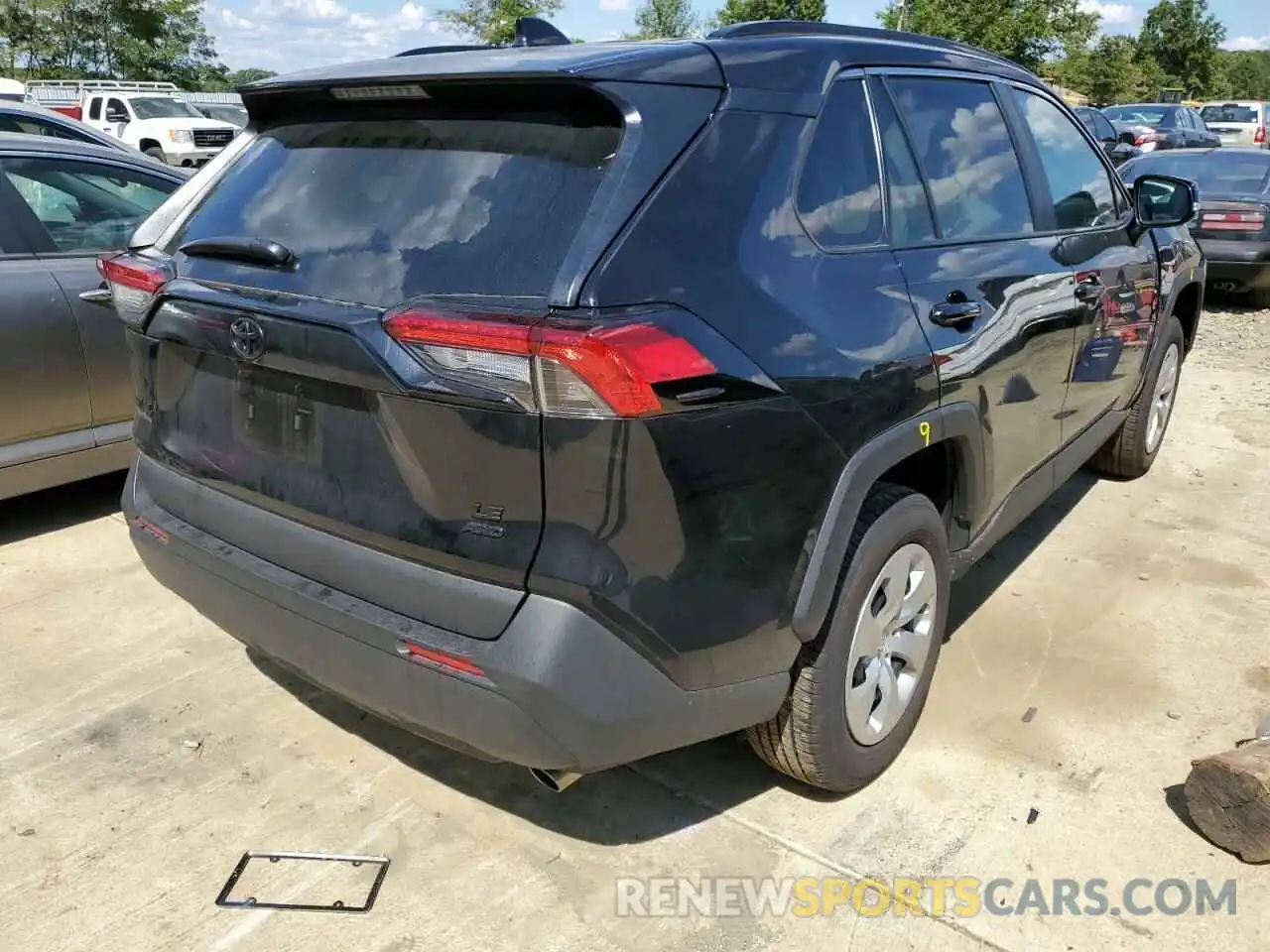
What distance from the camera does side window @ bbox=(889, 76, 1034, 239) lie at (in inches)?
117

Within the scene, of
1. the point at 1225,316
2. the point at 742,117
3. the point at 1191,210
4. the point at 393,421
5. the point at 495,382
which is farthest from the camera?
the point at 1225,316

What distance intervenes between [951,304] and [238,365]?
179 centimetres

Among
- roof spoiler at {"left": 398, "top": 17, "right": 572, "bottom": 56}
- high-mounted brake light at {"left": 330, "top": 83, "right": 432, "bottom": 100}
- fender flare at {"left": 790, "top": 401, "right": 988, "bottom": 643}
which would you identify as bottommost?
fender flare at {"left": 790, "top": 401, "right": 988, "bottom": 643}

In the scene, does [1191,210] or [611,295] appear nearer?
[611,295]

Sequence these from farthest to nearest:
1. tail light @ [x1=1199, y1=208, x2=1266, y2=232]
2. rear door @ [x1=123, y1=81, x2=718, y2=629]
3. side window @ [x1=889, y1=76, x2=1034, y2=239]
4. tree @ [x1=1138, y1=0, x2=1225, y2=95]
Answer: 1. tree @ [x1=1138, y1=0, x2=1225, y2=95]
2. tail light @ [x1=1199, y1=208, x2=1266, y2=232]
3. side window @ [x1=889, y1=76, x2=1034, y2=239]
4. rear door @ [x1=123, y1=81, x2=718, y2=629]

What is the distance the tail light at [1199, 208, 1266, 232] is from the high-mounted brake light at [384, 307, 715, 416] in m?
9.77

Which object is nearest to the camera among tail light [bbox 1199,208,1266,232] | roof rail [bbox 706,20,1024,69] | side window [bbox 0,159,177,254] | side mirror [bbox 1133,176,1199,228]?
roof rail [bbox 706,20,1024,69]

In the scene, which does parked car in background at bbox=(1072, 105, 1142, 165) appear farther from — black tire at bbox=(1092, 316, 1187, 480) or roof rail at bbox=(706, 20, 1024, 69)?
roof rail at bbox=(706, 20, 1024, 69)

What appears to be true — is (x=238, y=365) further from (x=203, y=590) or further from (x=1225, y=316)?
(x=1225, y=316)

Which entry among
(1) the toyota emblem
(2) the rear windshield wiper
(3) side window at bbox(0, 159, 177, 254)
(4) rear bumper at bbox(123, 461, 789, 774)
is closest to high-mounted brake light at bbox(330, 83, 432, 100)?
(2) the rear windshield wiper

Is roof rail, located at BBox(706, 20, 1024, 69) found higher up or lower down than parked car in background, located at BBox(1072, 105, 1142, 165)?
higher up

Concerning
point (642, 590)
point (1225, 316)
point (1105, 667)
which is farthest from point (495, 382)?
point (1225, 316)

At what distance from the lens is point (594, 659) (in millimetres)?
2037

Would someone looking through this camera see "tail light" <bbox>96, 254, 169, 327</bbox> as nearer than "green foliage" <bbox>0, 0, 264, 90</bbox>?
Yes
